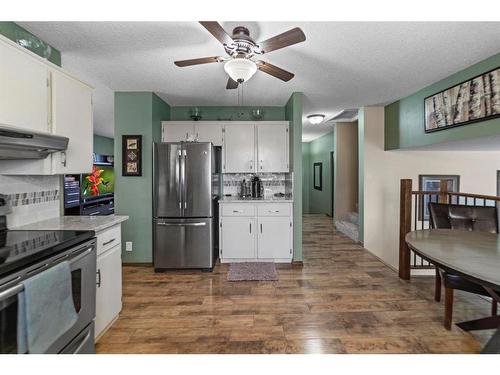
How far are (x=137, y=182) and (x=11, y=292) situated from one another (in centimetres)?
262

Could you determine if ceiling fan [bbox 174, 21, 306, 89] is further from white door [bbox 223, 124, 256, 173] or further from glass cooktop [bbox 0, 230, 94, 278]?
white door [bbox 223, 124, 256, 173]

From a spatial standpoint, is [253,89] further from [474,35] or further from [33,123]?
[33,123]

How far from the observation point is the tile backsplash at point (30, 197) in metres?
1.87

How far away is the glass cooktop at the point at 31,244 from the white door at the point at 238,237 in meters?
2.09

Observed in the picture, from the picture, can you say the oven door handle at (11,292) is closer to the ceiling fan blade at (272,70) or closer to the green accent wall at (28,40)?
the green accent wall at (28,40)

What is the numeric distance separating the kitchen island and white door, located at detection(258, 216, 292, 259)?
1955 millimetres

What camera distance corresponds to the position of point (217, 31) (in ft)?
5.43

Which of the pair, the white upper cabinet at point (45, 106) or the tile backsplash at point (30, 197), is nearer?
the white upper cabinet at point (45, 106)

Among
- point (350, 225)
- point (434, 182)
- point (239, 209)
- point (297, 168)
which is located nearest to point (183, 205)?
point (239, 209)

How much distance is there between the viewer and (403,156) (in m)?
4.46

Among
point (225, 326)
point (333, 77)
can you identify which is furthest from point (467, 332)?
point (333, 77)

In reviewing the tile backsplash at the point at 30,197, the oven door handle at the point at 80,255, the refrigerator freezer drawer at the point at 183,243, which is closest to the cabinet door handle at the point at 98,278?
the oven door handle at the point at 80,255

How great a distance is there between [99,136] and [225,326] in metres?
7.54
